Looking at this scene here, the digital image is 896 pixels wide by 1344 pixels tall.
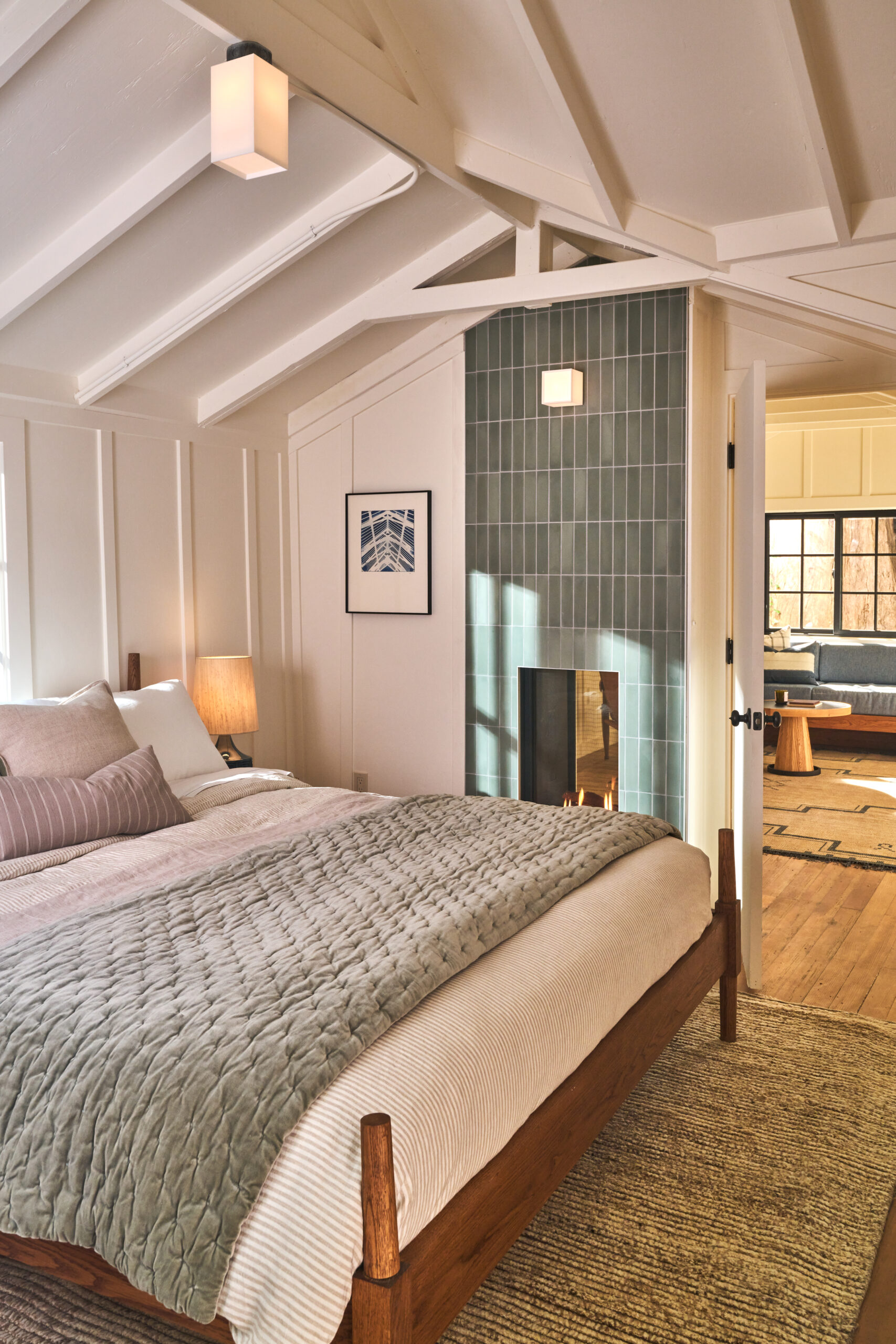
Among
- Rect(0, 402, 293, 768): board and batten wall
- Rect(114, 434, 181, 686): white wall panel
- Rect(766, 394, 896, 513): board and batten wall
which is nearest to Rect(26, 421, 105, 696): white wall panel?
Rect(0, 402, 293, 768): board and batten wall

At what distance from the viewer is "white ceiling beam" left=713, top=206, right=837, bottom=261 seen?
2955mm

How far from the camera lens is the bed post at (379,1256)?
1.38 metres

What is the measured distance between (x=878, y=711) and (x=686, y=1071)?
5704mm

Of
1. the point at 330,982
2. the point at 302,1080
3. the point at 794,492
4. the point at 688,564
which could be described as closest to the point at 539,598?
the point at 688,564

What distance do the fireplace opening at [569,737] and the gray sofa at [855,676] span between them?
4.17 meters

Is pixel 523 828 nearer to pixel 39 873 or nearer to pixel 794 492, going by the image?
pixel 39 873

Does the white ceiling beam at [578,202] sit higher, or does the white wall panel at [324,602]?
the white ceiling beam at [578,202]

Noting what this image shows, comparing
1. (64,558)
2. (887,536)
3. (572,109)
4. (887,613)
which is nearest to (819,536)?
(887,536)

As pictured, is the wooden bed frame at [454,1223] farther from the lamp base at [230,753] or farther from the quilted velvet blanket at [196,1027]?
the lamp base at [230,753]

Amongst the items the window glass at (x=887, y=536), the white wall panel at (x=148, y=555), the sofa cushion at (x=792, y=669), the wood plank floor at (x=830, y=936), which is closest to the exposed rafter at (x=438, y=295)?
the white wall panel at (x=148, y=555)

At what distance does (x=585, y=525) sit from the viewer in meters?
4.40

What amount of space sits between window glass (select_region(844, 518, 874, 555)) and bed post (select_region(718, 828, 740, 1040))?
6.47 meters

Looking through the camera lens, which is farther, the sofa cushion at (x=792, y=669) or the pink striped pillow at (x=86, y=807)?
the sofa cushion at (x=792, y=669)

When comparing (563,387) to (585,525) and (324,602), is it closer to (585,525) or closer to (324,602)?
(585,525)
